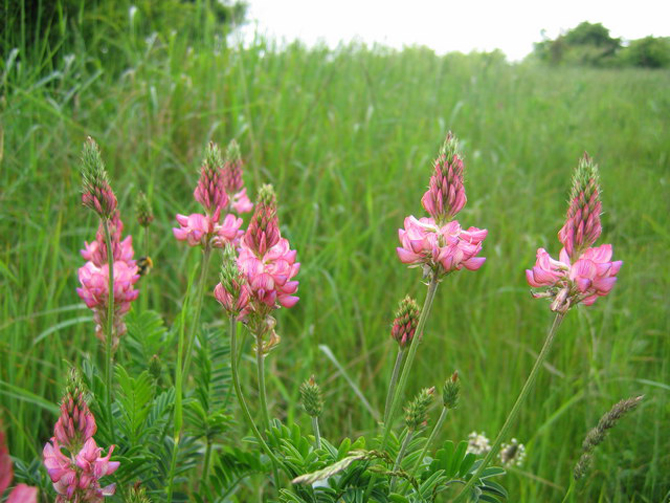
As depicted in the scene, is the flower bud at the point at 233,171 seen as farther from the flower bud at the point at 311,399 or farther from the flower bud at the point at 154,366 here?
the flower bud at the point at 311,399

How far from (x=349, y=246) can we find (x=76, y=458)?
6.50 feet

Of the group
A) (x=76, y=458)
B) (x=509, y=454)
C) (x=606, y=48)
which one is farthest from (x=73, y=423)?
(x=606, y=48)

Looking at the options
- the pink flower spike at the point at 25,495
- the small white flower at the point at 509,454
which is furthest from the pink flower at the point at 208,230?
the small white flower at the point at 509,454

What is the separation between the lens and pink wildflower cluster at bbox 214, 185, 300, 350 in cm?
95

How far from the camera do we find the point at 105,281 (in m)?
1.29

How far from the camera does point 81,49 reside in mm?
3307

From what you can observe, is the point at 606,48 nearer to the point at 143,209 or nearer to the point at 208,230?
the point at 143,209

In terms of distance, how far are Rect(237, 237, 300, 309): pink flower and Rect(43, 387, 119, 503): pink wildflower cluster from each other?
0.33 metres

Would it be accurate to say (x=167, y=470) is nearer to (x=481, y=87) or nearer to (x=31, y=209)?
(x=31, y=209)

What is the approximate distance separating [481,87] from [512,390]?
13.0 feet

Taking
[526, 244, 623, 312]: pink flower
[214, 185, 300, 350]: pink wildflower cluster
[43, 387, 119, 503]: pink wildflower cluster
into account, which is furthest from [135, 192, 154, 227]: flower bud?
[526, 244, 623, 312]: pink flower

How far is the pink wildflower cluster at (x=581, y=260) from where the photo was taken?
0.92 metres

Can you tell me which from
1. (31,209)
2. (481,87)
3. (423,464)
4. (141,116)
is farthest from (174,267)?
(481,87)

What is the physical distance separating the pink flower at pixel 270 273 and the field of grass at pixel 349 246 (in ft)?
1.47
